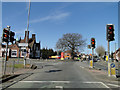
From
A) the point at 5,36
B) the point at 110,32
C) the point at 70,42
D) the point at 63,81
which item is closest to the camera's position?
the point at 63,81

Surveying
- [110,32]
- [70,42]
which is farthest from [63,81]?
[70,42]

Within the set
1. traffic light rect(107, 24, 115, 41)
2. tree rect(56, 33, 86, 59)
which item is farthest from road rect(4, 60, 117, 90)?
tree rect(56, 33, 86, 59)

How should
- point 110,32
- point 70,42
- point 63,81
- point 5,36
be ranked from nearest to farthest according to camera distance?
point 63,81 → point 5,36 → point 110,32 → point 70,42

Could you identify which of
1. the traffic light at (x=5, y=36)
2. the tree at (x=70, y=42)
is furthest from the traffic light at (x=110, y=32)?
the tree at (x=70, y=42)

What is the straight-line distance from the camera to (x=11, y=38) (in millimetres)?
10938

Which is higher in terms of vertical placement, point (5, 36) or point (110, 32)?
point (110, 32)

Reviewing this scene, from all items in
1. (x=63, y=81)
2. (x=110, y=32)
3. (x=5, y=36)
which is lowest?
(x=63, y=81)

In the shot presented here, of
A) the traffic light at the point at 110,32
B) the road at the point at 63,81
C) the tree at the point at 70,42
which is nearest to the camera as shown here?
the road at the point at 63,81

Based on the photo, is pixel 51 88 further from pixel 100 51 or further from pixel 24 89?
pixel 100 51

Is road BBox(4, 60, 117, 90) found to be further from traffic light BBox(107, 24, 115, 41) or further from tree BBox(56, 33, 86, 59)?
tree BBox(56, 33, 86, 59)

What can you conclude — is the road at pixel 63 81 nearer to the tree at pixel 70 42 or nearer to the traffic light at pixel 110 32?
the traffic light at pixel 110 32

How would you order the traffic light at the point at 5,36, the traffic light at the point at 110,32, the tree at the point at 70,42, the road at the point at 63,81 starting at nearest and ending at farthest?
the road at the point at 63,81 < the traffic light at the point at 5,36 < the traffic light at the point at 110,32 < the tree at the point at 70,42

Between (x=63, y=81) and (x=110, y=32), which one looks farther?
(x=110, y=32)

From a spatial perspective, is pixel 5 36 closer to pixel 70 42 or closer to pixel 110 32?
pixel 110 32
